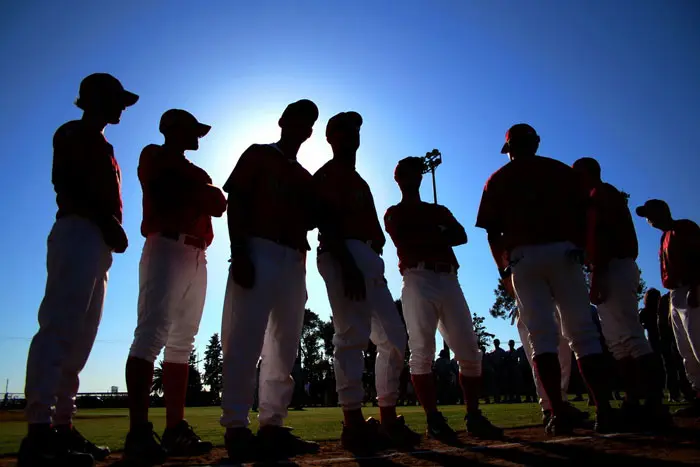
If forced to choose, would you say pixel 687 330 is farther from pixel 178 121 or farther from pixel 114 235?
pixel 114 235

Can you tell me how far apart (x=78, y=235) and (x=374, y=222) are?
2.32 metres

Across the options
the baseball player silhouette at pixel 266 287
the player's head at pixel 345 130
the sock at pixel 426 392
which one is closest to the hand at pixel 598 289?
the sock at pixel 426 392

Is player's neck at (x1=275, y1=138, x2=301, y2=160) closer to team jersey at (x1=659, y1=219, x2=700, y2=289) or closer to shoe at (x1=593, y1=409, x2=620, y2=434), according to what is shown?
shoe at (x1=593, y1=409, x2=620, y2=434)

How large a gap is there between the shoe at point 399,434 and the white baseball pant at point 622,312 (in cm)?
241

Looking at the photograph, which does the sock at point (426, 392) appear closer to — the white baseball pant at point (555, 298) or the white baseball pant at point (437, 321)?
the white baseball pant at point (437, 321)

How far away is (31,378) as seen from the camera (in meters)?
2.75

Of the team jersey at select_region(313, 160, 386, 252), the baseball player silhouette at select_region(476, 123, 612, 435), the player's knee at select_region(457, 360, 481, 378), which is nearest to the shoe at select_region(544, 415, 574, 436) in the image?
the baseball player silhouette at select_region(476, 123, 612, 435)

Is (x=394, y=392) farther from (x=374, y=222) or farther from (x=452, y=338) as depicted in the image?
(x=374, y=222)

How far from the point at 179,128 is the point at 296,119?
1074mm

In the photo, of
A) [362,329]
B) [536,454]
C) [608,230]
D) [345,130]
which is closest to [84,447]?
[362,329]

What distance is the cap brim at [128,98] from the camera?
3.71 m

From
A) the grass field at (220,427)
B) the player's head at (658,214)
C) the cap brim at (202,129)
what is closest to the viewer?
the cap brim at (202,129)

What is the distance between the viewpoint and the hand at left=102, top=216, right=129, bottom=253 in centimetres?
324

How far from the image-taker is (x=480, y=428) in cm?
426
